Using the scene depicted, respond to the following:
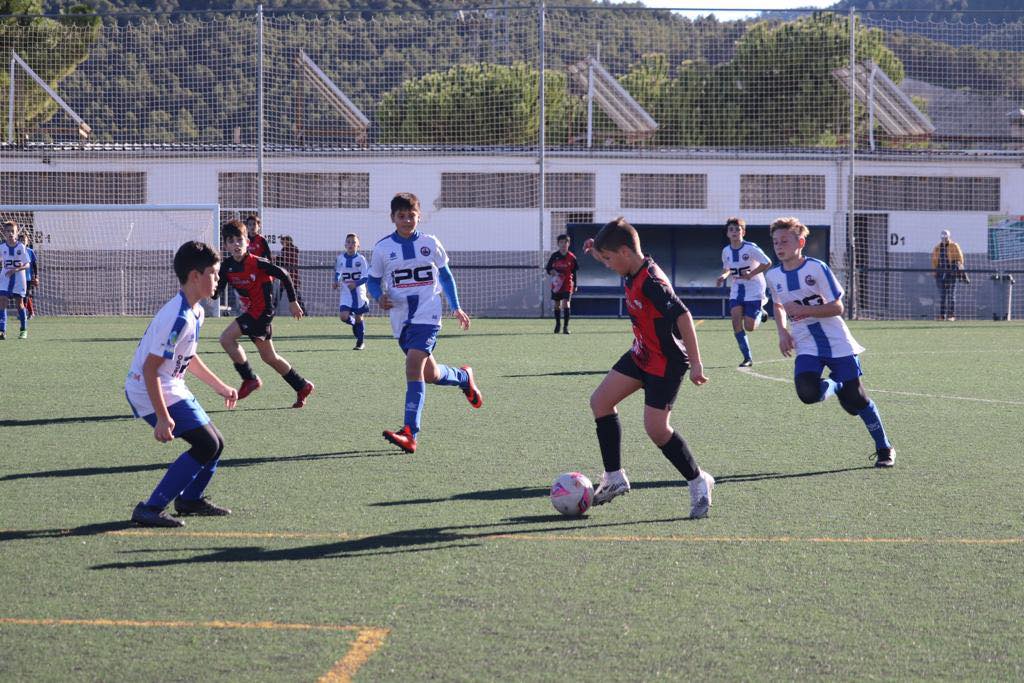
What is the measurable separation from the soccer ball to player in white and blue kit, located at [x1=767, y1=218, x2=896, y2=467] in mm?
2554

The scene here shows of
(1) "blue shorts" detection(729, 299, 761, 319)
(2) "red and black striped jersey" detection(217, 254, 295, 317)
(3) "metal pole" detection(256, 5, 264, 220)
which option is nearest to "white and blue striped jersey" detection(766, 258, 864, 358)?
(2) "red and black striped jersey" detection(217, 254, 295, 317)

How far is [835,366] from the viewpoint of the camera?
8398 millimetres

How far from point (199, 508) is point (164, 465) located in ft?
5.36

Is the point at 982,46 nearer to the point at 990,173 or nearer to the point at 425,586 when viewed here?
the point at 990,173

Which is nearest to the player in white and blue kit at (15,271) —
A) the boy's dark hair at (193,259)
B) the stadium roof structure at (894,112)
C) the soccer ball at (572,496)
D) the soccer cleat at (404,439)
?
the soccer cleat at (404,439)

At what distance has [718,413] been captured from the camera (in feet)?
35.4

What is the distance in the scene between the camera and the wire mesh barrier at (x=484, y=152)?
3089 cm

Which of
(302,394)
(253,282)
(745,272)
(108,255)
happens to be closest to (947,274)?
(745,272)

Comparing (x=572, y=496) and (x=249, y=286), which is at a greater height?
(x=249, y=286)

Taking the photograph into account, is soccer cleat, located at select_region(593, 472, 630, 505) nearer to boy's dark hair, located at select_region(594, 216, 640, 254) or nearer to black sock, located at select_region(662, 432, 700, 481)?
black sock, located at select_region(662, 432, 700, 481)

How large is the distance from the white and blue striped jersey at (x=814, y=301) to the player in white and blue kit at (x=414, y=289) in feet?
7.72

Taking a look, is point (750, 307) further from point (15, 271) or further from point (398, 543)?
point (15, 271)

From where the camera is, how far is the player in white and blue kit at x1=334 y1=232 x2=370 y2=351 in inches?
734

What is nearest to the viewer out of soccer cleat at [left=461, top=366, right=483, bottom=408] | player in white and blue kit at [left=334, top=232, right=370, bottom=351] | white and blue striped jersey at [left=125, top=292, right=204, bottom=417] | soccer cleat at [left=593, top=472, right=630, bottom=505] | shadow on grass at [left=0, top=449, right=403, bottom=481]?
white and blue striped jersey at [left=125, top=292, right=204, bottom=417]
